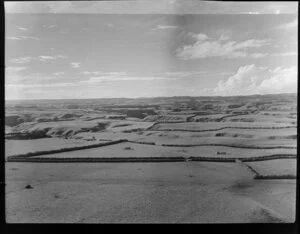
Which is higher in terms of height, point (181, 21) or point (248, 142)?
point (181, 21)

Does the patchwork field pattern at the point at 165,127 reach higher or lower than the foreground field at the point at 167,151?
higher

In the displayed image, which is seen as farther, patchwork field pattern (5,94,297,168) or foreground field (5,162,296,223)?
patchwork field pattern (5,94,297,168)

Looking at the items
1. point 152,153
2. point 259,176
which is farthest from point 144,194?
point 259,176

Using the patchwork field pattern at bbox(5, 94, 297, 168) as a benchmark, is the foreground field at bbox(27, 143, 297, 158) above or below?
below

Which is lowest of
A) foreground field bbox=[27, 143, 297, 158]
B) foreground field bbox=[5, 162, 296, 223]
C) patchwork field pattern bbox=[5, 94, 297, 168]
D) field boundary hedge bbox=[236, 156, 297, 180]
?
foreground field bbox=[5, 162, 296, 223]

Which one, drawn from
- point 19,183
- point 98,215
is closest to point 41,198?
point 19,183

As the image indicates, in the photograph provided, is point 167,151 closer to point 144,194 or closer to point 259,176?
point 144,194

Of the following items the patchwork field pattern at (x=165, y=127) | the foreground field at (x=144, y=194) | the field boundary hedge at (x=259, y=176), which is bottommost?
the foreground field at (x=144, y=194)
